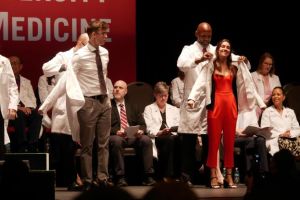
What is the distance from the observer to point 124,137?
26.7ft

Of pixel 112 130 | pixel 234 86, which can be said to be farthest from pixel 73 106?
pixel 234 86

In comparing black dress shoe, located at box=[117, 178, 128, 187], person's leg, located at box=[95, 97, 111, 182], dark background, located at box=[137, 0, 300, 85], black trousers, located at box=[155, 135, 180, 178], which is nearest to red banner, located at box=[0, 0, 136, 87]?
dark background, located at box=[137, 0, 300, 85]

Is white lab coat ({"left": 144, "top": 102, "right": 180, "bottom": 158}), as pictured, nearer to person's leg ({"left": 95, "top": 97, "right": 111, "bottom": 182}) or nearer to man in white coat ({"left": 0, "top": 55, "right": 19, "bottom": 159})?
person's leg ({"left": 95, "top": 97, "right": 111, "bottom": 182})

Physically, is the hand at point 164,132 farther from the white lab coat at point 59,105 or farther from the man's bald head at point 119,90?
the white lab coat at point 59,105

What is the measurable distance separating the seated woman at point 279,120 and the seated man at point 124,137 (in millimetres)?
1368

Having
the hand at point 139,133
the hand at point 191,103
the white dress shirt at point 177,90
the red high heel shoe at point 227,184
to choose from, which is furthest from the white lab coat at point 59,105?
the white dress shirt at point 177,90

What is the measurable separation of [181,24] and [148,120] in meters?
1.98

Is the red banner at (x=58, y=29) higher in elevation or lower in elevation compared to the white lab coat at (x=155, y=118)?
higher

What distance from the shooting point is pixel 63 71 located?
7.44m

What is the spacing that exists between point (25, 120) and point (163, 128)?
147 cm

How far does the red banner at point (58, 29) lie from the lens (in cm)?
889

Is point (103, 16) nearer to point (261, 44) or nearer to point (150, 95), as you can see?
point (150, 95)

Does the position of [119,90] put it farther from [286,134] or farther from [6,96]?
[286,134]

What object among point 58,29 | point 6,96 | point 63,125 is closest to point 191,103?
point 63,125
